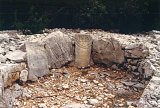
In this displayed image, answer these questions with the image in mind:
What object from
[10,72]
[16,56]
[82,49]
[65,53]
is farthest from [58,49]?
[10,72]

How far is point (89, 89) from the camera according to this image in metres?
8.55

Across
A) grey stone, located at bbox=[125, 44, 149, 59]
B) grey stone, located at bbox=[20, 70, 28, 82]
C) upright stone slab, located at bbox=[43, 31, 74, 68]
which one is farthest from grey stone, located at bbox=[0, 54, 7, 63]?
grey stone, located at bbox=[125, 44, 149, 59]

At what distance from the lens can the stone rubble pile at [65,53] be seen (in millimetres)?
8483

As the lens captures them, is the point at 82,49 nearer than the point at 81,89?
No

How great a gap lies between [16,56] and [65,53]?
1.58 m

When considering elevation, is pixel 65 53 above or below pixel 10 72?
above

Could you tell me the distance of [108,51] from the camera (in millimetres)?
9547

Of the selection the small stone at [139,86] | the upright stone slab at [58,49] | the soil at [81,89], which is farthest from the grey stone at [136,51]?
the upright stone slab at [58,49]

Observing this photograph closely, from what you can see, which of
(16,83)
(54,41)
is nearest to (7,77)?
(16,83)

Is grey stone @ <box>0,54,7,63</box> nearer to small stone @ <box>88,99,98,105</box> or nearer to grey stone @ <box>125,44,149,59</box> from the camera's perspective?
small stone @ <box>88,99,98,105</box>

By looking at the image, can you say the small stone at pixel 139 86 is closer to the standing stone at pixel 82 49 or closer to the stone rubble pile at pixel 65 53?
the stone rubble pile at pixel 65 53

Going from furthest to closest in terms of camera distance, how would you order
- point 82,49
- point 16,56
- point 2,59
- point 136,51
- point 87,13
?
point 87,13 → point 82,49 → point 136,51 → point 16,56 → point 2,59

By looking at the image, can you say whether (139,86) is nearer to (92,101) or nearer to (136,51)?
(136,51)

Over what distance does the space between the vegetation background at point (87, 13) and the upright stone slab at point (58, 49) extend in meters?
1.93
